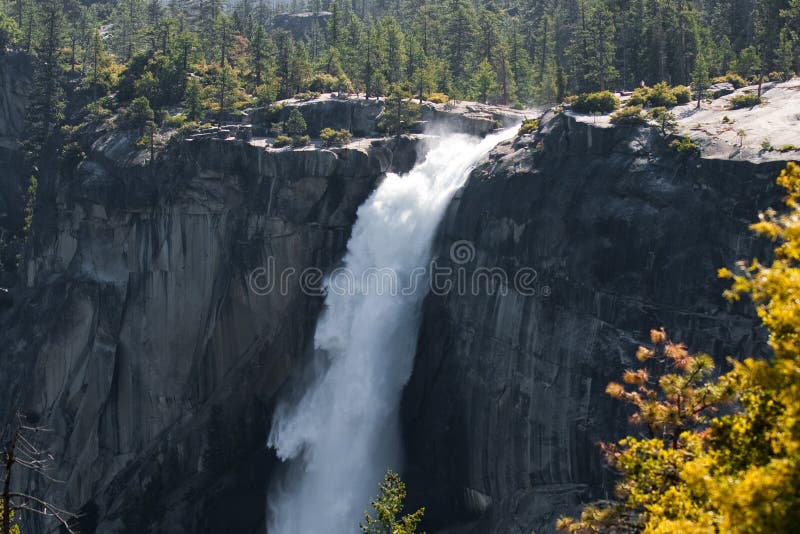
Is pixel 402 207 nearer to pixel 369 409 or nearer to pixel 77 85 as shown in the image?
pixel 369 409

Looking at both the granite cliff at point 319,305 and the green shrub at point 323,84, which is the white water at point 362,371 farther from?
the green shrub at point 323,84

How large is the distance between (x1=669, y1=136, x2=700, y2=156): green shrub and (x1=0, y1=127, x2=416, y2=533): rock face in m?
22.0

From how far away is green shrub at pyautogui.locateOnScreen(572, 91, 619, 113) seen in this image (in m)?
49.1

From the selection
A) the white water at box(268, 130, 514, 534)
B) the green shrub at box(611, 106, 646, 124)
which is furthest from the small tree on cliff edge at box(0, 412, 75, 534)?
the green shrub at box(611, 106, 646, 124)

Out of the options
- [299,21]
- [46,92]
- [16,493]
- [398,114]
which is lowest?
[16,493]

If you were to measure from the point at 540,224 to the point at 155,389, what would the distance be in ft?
101

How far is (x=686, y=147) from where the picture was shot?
4128 cm

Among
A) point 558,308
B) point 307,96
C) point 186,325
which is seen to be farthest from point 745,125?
point 186,325

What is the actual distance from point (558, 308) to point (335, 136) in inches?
954

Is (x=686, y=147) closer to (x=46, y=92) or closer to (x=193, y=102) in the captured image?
(x=193, y=102)

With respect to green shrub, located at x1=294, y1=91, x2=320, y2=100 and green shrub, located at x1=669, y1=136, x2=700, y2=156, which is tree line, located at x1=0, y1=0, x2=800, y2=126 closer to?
green shrub, located at x1=294, y1=91, x2=320, y2=100

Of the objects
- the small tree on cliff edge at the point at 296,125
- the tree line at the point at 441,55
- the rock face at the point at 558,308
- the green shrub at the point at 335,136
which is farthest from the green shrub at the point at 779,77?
the small tree on cliff edge at the point at 296,125

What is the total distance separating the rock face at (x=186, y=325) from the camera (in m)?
57.8

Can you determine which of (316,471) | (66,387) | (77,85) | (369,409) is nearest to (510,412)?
(369,409)
